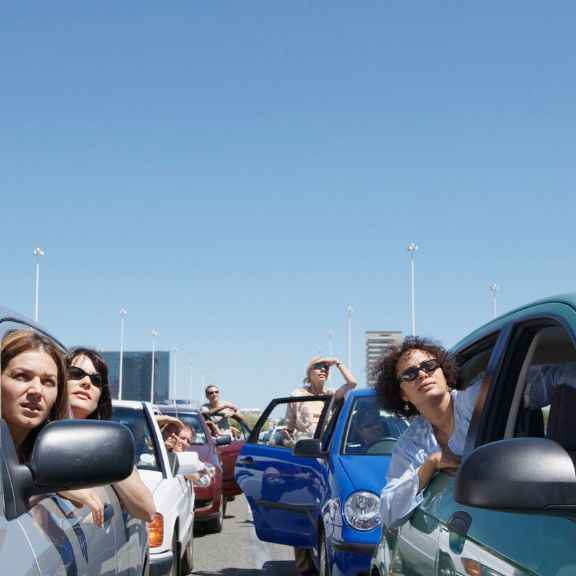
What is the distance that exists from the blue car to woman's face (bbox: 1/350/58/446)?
4086mm

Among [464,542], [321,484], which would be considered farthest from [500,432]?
[321,484]

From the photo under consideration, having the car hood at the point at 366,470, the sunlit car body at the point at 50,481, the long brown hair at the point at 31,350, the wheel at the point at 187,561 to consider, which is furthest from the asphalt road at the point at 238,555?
the sunlit car body at the point at 50,481

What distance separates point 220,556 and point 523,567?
925 centimetres

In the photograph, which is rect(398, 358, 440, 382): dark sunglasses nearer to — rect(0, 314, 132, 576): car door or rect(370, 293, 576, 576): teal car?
rect(370, 293, 576, 576): teal car

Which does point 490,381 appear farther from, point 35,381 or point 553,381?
point 35,381

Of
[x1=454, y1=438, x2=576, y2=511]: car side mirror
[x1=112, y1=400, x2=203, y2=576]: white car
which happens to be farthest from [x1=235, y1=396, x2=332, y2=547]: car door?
[x1=454, y1=438, x2=576, y2=511]: car side mirror

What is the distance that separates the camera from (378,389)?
15.6ft

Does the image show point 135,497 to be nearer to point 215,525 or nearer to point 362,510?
point 362,510

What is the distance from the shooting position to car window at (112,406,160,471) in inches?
323

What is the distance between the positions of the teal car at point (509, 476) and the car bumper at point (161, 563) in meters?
2.55

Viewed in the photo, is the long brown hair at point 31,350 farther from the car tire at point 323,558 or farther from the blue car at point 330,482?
the car tire at point 323,558

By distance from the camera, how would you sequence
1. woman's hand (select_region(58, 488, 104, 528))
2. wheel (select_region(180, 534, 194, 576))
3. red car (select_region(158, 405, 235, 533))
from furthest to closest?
red car (select_region(158, 405, 235, 533)) < wheel (select_region(180, 534, 194, 576)) < woman's hand (select_region(58, 488, 104, 528))

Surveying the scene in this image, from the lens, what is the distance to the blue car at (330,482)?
23.1 ft

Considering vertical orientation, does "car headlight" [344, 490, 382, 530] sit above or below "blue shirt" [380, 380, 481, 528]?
below
